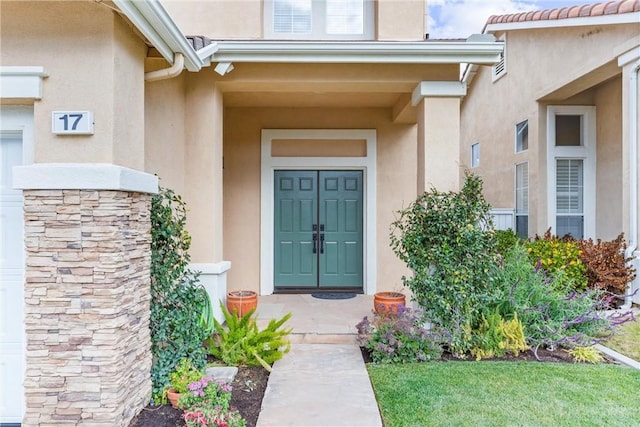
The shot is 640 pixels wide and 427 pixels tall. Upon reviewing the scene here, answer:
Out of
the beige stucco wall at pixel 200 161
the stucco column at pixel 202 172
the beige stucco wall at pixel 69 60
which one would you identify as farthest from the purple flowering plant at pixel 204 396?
the beige stucco wall at pixel 200 161

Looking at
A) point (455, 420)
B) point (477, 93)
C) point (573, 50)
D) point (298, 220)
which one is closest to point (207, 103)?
point (298, 220)

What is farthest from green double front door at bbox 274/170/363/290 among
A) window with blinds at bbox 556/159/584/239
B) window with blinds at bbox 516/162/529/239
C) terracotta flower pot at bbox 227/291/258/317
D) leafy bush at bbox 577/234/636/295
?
window with blinds at bbox 556/159/584/239

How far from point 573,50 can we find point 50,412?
402 inches

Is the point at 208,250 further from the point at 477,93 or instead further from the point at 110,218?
the point at 477,93

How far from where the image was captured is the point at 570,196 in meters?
9.23

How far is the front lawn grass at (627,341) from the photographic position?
15.4 ft

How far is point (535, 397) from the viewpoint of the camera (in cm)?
358

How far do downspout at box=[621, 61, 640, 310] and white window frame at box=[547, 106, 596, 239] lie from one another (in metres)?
2.50

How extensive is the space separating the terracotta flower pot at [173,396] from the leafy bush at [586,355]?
4265 mm

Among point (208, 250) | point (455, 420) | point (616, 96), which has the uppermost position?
point (616, 96)

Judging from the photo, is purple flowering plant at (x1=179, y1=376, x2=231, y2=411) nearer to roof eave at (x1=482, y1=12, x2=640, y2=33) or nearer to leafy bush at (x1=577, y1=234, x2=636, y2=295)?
leafy bush at (x1=577, y1=234, x2=636, y2=295)

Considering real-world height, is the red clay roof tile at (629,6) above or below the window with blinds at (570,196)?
above

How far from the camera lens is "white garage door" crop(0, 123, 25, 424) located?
3.28 metres

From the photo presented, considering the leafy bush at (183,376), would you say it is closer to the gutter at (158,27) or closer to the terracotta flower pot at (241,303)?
the terracotta flower pot at (241,303)
